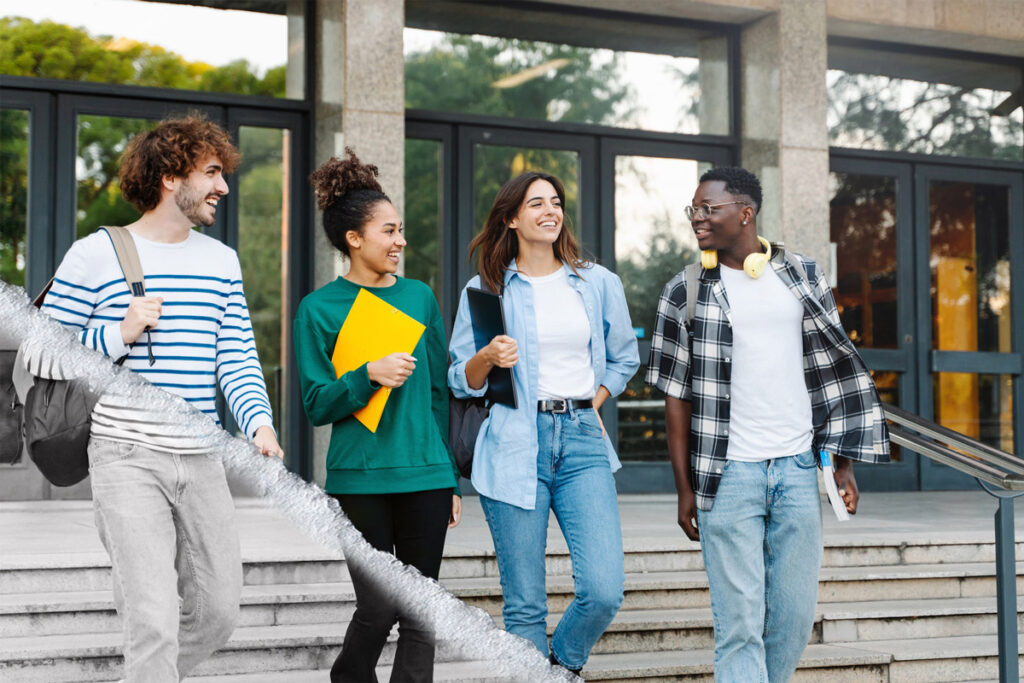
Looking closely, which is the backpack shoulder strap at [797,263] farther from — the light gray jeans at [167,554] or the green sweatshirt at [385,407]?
the light gray jeans at [167,554]

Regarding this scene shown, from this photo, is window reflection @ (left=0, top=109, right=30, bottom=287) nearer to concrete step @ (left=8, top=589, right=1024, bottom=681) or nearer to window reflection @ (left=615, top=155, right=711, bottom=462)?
window reflection @ (left=615, top=155, right=711, bottom=462)

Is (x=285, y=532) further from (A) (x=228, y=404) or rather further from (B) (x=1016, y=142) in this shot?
(B) (x=1016, y=142)

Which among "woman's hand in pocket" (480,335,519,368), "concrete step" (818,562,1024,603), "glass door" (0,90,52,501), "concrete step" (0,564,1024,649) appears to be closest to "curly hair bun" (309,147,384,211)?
"woman's hand in pocket" (480,335,519,368)

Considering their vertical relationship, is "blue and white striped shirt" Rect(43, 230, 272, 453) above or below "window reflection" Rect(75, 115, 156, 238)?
below

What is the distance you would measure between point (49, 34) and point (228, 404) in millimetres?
4998

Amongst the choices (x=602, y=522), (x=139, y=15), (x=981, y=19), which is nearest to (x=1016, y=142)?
(x=981, y=19)

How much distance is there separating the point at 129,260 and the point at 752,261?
1652 millimetres

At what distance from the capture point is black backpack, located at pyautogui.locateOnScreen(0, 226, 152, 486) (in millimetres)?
1876

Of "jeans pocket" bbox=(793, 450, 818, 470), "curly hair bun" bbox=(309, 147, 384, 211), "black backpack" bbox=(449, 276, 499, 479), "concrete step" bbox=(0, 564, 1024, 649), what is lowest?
"concrete step" bbox=(0, 564, 1024, 649)

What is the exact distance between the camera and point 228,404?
2631 millimetres

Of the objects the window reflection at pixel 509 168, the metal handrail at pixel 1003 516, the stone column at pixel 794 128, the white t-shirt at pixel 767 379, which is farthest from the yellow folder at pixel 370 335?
the stone column at pixel 794 128

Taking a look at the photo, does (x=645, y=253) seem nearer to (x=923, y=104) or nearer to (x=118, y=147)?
(x=923, y=104)

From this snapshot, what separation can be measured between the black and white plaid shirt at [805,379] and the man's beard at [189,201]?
4.60 feet

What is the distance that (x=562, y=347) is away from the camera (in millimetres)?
3387
